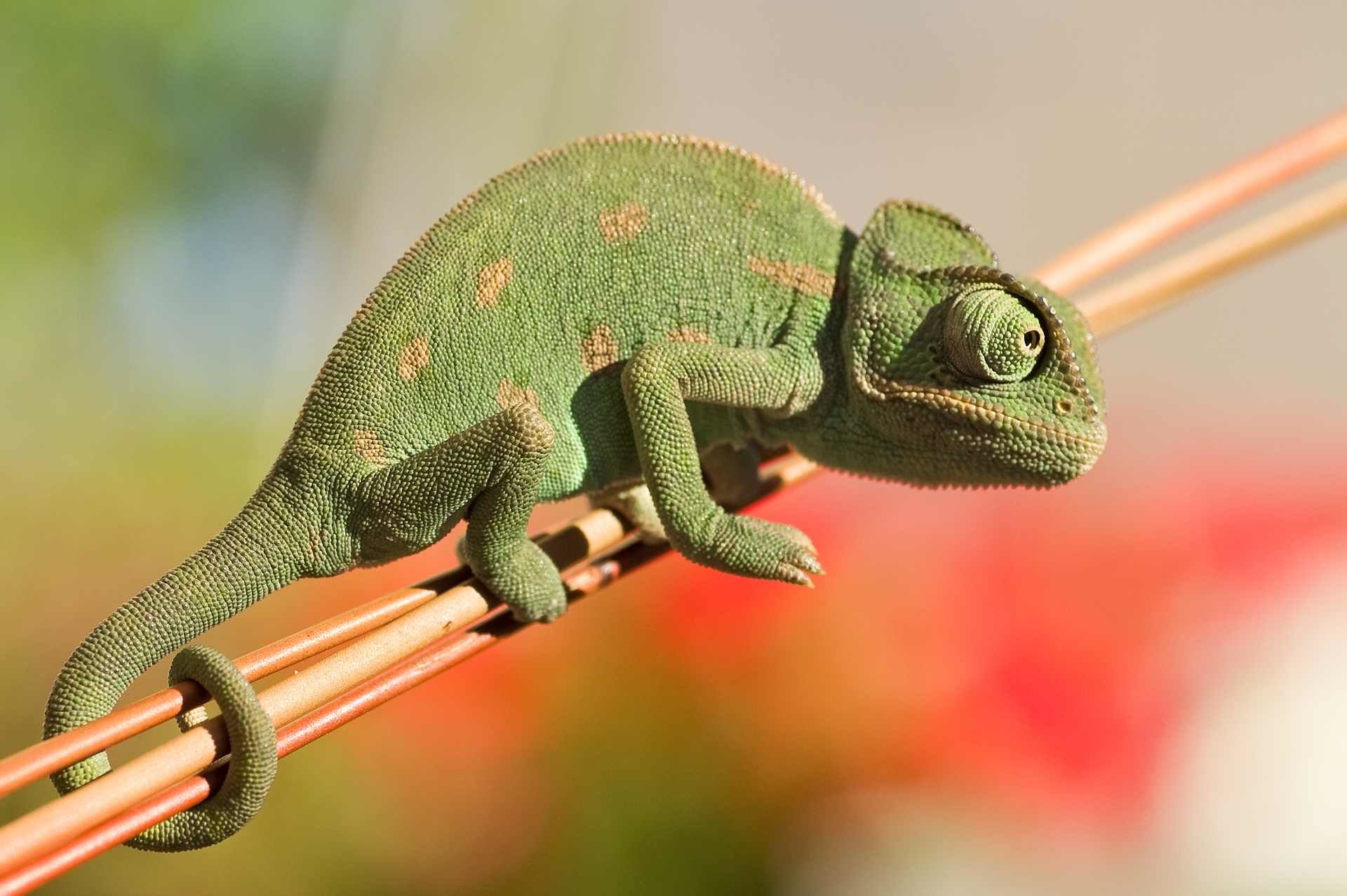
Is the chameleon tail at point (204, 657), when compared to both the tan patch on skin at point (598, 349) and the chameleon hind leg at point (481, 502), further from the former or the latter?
the tan patch on skin at point (598, 349)

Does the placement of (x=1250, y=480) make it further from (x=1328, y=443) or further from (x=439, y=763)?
(x=439, y=763)

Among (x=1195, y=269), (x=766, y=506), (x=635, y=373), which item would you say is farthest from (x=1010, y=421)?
(x=766, y=506)

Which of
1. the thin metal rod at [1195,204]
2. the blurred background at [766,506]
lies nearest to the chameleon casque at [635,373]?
the thin metal rod at [1195,204]

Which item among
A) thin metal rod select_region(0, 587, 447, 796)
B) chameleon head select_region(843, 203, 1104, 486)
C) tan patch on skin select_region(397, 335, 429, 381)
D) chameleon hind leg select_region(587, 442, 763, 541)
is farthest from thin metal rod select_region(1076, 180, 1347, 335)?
thin metal rod select_region(0, 587, 447, 796)

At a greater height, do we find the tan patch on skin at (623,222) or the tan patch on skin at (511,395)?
the tan patch on skin at (623,222)

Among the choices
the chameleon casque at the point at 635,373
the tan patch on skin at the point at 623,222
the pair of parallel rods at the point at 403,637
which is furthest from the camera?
the tan patch on skin at the point at 623,222

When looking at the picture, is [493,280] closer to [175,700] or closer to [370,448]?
[370,448]

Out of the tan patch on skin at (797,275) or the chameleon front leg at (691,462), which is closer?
the chameleon front leg at (691,462)
